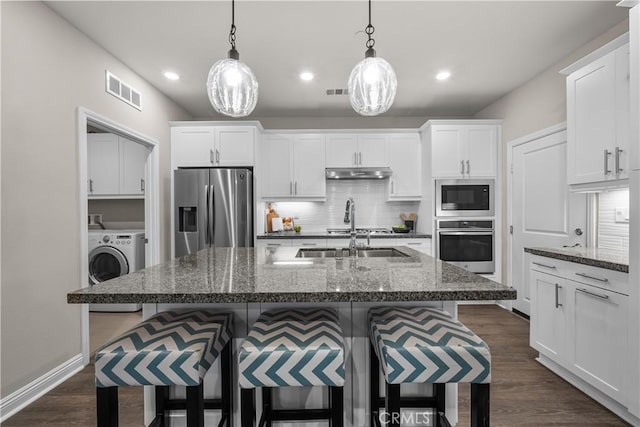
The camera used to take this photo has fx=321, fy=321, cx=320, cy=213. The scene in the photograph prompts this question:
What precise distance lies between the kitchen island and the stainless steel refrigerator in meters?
1.76

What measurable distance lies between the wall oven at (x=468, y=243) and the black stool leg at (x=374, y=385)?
9.16 feet

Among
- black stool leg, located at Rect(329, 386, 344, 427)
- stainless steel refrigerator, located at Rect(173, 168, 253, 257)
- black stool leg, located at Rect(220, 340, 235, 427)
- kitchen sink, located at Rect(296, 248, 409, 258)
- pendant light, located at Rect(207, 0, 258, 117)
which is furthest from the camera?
stainless steel refrigerator, located at Rect(173, 168, 253, 257)

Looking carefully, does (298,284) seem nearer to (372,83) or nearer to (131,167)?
(372,83)

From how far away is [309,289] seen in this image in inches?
42.3

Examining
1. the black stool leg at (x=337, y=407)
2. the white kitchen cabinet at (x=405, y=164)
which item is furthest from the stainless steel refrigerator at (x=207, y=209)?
the black stool leg at (x=337, y=407)

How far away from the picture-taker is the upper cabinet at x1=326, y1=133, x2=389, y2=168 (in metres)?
4.34

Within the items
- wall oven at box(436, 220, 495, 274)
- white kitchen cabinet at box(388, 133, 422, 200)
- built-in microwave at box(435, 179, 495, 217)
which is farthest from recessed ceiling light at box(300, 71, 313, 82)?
wall oven at box(436, 220, 495, 274)

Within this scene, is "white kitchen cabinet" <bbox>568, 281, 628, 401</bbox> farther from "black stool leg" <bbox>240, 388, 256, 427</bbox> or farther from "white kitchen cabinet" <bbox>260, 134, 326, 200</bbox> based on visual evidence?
"white kitchen cabinet" <bbox>260, 134, 326, 200</bbox>

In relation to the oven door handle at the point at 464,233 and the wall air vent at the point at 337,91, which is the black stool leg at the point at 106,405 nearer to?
the wall air vent at the point at 337,91

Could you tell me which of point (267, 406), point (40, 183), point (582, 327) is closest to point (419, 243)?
point (582, 327)

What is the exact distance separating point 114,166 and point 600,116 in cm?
500

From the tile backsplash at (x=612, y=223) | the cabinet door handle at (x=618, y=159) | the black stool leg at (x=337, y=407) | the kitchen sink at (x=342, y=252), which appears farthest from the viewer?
the tile backsplash at (x=612, y=223)

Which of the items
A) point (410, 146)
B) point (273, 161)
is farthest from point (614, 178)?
point (273, 161)

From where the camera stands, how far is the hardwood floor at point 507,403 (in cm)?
184
